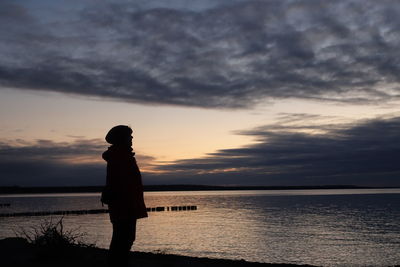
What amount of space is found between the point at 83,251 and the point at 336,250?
23.8m

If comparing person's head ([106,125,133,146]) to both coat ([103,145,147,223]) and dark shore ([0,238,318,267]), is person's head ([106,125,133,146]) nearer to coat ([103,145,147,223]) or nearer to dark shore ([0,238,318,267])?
coat ([103,145,147,223])

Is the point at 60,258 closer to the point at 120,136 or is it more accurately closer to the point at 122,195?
the point at 122,195

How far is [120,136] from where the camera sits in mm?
6105

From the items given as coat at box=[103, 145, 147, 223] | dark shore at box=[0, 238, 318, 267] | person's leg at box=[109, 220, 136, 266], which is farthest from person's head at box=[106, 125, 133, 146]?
dark shore at box=[0, 238, 318, 267]

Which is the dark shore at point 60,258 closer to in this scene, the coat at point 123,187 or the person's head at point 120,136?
the coat at point 123,187

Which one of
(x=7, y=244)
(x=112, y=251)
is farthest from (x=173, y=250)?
(x=112, y=251)

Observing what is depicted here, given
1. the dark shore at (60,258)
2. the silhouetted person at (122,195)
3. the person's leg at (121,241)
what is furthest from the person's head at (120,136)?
the dark shore at (60,258)

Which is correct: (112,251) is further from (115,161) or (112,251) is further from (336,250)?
(336,250)

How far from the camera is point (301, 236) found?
38.4 metres

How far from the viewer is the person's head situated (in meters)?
6.10

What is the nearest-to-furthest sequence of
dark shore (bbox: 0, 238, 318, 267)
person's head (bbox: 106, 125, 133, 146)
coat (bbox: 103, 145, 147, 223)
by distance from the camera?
coat (bbox: 103, 145, 147, 223) < person's head (bbox: 106, 125, 133, 146) < dark shore (bbox: 0, 238, 318, 267)

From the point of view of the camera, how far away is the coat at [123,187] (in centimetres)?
598

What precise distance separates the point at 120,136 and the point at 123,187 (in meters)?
0.71

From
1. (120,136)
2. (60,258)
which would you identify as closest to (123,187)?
(120,136)
